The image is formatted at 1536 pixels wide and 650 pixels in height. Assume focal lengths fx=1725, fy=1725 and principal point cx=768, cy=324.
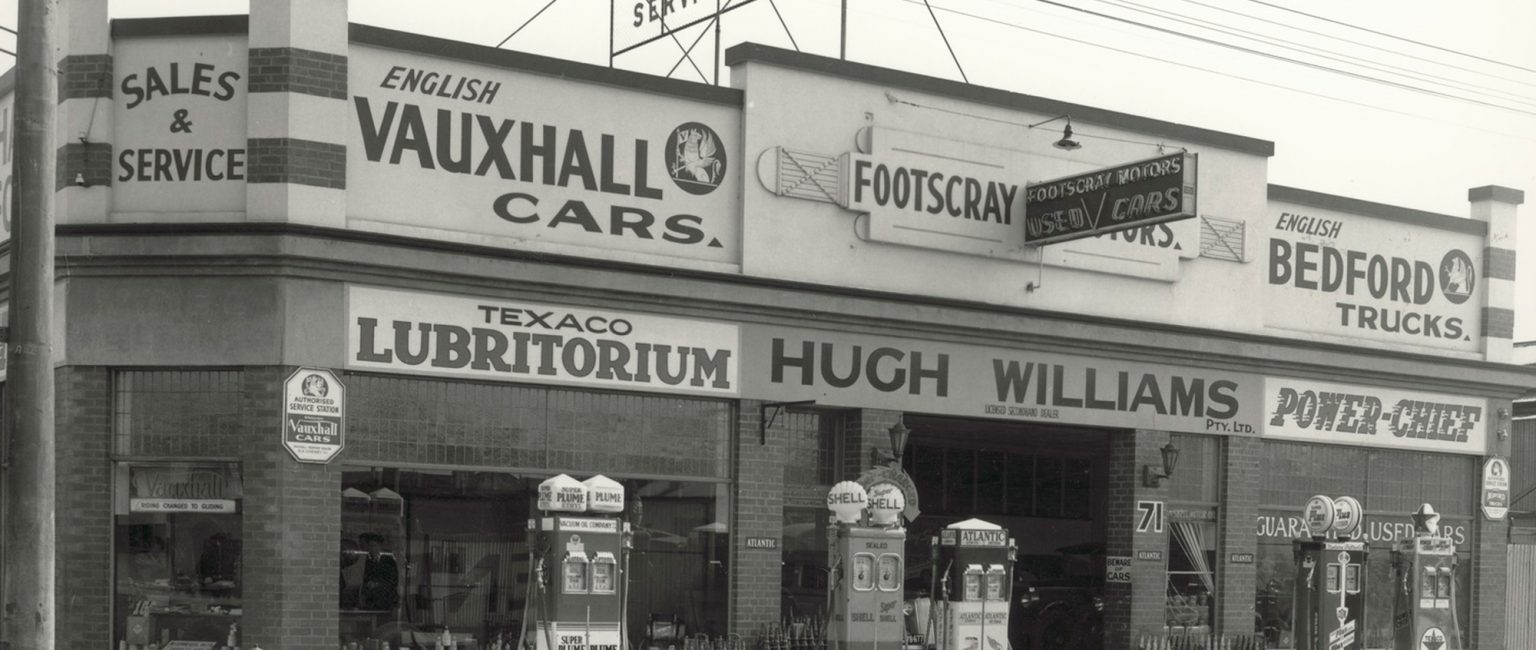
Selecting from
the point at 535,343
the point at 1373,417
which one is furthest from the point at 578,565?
the point at 1373,417

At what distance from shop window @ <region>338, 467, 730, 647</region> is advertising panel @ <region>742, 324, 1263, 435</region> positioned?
178cm

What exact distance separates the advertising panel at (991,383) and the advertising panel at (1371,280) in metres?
1.62

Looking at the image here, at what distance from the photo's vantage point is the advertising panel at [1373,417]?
76.8 ft

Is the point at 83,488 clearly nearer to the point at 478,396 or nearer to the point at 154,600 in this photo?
the point at 154,600

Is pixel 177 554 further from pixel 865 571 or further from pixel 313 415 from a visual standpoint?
pixel 865 571

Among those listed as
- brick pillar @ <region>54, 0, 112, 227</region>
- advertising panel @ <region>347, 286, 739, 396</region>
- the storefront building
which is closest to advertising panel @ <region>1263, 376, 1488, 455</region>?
the storefront building

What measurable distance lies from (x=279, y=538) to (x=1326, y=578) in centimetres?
1184

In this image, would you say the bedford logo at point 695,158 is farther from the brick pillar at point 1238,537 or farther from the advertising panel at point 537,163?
the brick pillar at point 1238,537

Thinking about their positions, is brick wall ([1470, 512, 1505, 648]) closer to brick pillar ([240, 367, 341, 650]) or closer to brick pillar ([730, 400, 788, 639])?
brick pillar ([730, 400, 788, 639])

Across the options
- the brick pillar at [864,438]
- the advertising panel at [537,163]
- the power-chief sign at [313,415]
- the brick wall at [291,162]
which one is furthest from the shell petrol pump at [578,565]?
the brick pillar at [864,438]

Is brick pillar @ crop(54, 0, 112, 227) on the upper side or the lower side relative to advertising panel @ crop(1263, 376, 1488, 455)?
upper

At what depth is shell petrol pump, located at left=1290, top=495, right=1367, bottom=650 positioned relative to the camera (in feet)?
66.1

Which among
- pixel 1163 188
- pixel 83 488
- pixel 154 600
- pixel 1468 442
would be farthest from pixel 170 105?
pixel 1468 442

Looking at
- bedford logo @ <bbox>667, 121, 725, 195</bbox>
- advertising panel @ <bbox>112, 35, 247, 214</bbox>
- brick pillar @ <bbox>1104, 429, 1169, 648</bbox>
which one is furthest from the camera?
brick pillar @ <bbox>1104, 429, 1169, 648</bbox>
